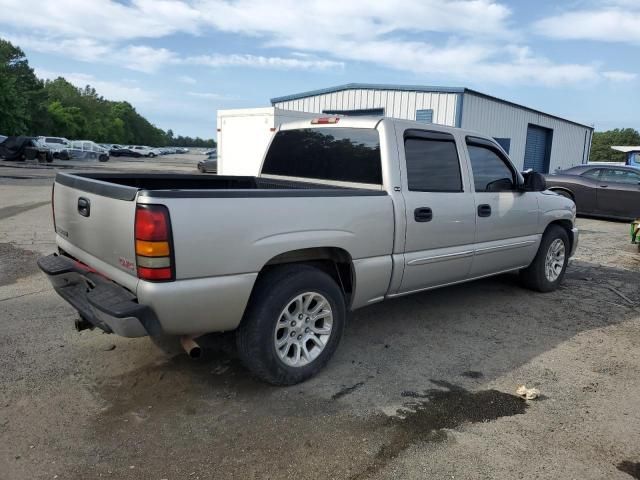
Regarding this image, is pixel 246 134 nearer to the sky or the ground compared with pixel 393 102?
nearer to the ground

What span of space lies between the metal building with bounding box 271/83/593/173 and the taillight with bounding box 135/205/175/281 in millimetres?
16424

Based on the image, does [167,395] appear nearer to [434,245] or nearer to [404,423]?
[404,423]

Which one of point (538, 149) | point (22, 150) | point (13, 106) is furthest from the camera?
point (13, 106)

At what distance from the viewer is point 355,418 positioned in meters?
3.19

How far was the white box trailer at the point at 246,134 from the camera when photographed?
12.8m

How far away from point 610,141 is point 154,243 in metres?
82.5

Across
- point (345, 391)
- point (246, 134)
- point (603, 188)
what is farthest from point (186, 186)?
point (603, 188)

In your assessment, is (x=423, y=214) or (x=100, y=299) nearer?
(x=100, y=299)

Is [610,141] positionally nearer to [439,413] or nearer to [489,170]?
[489,170]

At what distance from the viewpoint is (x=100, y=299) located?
3.03 m

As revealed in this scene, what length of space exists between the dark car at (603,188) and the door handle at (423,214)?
11.1 meters

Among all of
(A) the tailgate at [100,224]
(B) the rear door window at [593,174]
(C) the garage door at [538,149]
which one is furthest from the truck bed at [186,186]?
(C) the garage door at [538,149]

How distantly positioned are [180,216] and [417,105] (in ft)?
57.3

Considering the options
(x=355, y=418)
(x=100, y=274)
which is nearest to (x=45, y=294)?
(x=100, y=274)
